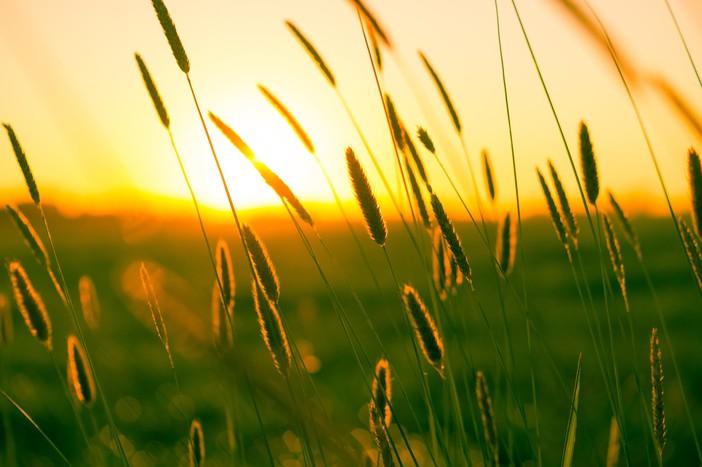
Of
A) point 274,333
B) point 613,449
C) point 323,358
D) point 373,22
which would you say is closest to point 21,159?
point 274,333

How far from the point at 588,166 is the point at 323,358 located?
3.31 metres

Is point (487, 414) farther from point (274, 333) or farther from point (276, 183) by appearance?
point (276, 183)

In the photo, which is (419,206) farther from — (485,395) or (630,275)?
(630,275)

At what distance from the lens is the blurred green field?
1.13 meters

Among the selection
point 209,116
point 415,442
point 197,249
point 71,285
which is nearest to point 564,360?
point 415,442

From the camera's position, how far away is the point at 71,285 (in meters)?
6.62

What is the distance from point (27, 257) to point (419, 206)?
8.52 meters

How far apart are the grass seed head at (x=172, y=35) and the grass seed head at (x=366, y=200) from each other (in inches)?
10.7

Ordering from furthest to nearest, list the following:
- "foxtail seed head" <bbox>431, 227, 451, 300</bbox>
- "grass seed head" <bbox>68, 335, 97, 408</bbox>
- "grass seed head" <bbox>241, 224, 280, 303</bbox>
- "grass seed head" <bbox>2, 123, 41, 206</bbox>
A: "foxtail seed head" <bbox>431, 227, 451, 300</bbox>, "grass seed head" <bbox>68, 335, 97, 408</bbox>, "grass seed head" <bbox>2, 123, 41, 206</bbox>, "grass seed head" <bbox>241, 224, 280, 303</bbox>

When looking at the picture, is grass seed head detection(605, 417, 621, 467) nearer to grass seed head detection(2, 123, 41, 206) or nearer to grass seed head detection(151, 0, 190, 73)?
grass seed head detection(151, 0, 190, 73)

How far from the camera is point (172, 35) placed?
3.18ft

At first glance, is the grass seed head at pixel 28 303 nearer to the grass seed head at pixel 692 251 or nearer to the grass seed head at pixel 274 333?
the grass seed head at pixel 274 333

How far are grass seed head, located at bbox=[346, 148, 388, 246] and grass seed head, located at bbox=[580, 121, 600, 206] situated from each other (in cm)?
38

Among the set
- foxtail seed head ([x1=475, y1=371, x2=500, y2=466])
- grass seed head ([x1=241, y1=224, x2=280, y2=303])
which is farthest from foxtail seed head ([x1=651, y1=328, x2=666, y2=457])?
grass seed head ([x1=241, y1=224, x2=280, y2=303])
